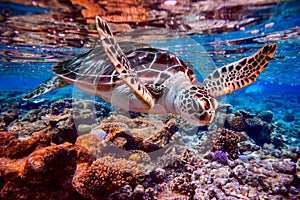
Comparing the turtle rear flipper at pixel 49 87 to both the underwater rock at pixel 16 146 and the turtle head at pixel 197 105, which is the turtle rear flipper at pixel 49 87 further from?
the turtle head at pixel 197 105

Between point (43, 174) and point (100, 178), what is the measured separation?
0.98 meters

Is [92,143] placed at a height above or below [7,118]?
above

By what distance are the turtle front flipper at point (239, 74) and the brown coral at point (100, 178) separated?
8.41ft

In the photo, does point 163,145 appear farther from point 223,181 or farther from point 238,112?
point 238,112

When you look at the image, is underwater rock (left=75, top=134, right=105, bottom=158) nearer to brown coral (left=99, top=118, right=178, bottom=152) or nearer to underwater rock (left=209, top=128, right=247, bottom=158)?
brown coral (left=99, top=118, right=178, bottom=152)

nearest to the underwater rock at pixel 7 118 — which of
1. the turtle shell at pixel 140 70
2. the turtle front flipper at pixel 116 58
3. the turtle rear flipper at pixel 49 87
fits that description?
the turtle rear flipper at pixel 49 87

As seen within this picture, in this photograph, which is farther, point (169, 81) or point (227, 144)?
point (227, 144)

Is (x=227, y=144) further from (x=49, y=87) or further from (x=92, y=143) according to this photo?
(x=49, y=87)

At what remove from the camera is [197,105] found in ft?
11.1

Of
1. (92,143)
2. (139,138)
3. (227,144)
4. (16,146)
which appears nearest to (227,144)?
(227,144)

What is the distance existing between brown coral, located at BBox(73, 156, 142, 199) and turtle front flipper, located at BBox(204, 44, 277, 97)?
8.41ft

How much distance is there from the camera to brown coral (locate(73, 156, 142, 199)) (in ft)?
10.9

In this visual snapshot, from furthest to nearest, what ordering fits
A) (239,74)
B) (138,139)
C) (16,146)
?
(138,139)
(239,74)
(16,146)

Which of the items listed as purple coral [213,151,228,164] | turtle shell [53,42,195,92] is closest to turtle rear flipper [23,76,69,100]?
turtle shell [53,42,195,92]
